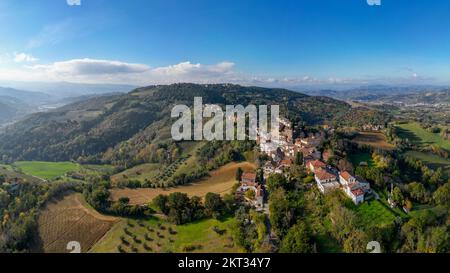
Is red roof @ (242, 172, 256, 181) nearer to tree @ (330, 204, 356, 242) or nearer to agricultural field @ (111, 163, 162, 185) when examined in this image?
tree @ (330, 204, 356, 242)

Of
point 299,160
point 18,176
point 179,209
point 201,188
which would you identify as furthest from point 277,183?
point 18,176

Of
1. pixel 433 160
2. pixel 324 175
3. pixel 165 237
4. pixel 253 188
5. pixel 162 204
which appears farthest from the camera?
pixel 433 160

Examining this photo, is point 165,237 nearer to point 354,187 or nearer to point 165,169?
point 354,187

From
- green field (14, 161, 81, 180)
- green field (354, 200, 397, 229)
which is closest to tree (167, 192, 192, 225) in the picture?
green field (354, 200, 397, 229)

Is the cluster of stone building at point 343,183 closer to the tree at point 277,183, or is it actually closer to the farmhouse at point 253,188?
the tree at point 277,183
